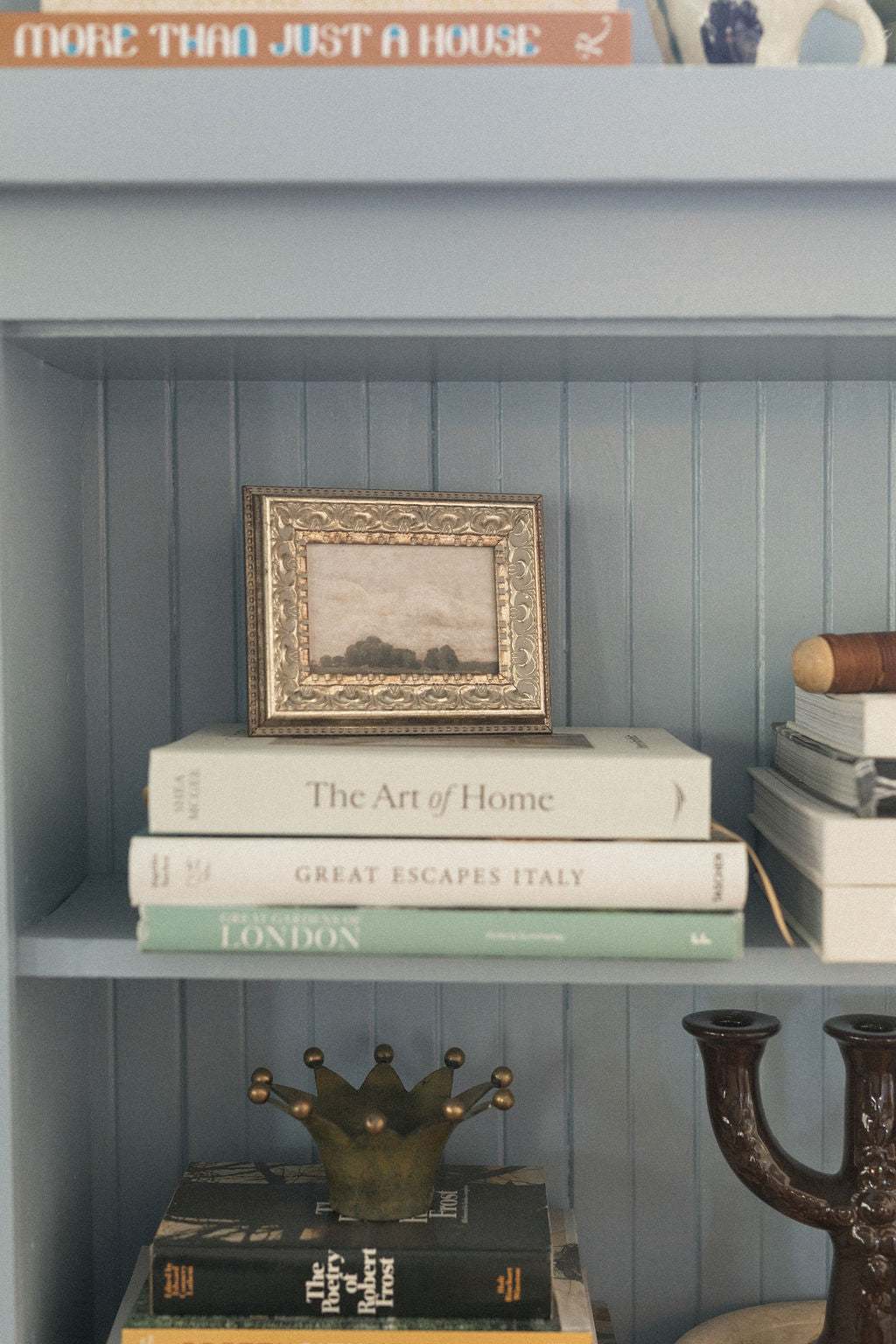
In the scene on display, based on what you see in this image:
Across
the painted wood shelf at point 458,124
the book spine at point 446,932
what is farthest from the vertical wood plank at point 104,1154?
the painted wood shelf at point 458,124

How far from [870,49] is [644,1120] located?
0.90 meters

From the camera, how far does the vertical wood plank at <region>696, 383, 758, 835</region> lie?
1005 millimetres

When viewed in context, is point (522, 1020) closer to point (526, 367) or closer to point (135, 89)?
point (526, 367)

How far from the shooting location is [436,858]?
74 centimetres

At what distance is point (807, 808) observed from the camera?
78cm

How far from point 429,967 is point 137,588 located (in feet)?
1.53

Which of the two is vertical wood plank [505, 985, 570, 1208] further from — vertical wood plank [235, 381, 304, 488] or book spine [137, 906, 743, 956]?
vertical wood plank [235, 381, 304, 488]

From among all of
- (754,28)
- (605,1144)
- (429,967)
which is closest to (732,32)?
(754,28)

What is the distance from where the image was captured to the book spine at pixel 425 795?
0.74 metres

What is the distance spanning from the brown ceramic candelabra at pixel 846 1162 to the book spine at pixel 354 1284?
0.19 m

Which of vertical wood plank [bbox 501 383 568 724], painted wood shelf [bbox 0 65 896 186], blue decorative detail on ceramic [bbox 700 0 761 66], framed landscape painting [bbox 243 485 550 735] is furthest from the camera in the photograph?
vertical wood plank [bbox 501 383 568 724]

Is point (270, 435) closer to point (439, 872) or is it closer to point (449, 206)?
point (449, 206)

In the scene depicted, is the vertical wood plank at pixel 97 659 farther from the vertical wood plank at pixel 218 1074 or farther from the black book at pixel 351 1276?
the black book at pixel 351 1276

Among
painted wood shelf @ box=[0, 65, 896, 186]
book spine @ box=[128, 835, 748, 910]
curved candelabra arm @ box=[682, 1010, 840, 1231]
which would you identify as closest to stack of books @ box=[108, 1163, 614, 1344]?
curved candelabra arm @ box=[682, 1010, 840, 1231]
